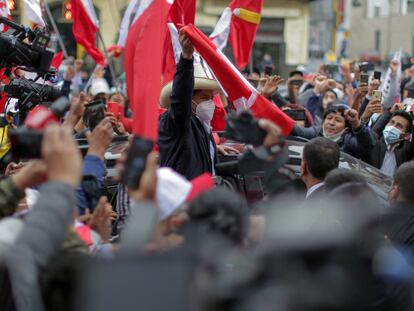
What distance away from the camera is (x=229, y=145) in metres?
6.54

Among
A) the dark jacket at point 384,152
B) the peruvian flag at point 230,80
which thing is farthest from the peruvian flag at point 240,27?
the peruvian flag at point 230,80

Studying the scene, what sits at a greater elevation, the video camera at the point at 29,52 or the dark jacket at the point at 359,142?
the video camera at the point at 29,52

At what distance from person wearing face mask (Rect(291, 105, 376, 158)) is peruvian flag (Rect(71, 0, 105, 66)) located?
3.13 metres

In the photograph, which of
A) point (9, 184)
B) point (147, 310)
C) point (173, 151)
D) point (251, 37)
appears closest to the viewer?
point (147, 310)

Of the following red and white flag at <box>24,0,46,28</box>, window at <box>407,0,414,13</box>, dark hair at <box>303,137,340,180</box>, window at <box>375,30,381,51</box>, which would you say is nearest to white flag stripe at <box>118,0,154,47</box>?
red and white flag at <box>24,0,46,28</box>

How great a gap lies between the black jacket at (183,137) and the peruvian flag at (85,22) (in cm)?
456

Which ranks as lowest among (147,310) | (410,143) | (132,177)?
(410,143)

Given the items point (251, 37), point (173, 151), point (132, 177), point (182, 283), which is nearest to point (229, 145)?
point (173, 151)

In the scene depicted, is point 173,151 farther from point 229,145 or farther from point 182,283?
point 182,283

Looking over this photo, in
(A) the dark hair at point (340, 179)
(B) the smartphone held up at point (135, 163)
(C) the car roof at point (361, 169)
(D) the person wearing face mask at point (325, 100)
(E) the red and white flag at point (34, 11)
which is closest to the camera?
(B) the smartphone held up at point (135, 163)

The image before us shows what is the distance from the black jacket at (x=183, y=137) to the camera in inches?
206

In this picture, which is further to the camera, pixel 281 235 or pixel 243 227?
pixel 243 227

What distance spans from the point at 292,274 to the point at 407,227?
7.14ft

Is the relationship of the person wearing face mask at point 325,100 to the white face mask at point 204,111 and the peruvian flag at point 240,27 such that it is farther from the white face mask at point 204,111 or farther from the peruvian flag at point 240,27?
the white face mask at point 204,111
